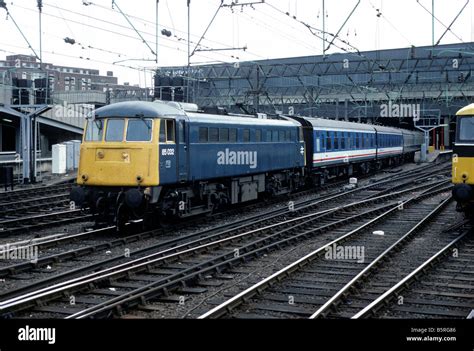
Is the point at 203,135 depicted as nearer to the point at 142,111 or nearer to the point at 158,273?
the point at 142,111

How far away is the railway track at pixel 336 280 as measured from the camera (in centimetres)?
941

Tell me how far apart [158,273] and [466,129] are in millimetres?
9213

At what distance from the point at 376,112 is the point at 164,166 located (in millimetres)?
52270

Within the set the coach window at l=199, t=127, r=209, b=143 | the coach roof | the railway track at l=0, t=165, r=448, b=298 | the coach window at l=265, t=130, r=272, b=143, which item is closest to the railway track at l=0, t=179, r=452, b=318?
the railway track at l=0, t=165, r=448, b=298

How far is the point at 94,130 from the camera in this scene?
650 inches

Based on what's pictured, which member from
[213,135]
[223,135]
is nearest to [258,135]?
[223,135]

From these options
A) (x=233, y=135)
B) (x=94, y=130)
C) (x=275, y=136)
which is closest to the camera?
(x=94, y=130)

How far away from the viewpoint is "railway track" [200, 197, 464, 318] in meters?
9.41

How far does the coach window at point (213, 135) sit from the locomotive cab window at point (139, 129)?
115 inches

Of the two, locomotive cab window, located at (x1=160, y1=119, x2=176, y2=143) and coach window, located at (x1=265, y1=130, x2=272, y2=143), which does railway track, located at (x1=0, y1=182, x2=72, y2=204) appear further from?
locomotive cab window, located at (x1=160, y1=119, x2=176, y2=143)

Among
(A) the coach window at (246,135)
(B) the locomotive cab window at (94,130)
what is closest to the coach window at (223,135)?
(A) the coach window at (246,135)

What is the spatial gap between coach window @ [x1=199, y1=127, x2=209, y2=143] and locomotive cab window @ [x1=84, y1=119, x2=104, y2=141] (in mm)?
2933
